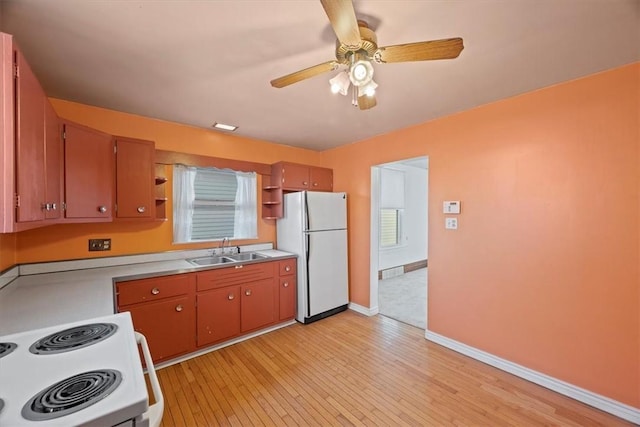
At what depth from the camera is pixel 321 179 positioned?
3.88m

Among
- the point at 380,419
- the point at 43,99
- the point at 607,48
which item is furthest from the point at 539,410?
the point at 43,99

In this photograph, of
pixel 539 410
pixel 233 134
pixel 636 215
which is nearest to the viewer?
pixel 636 215

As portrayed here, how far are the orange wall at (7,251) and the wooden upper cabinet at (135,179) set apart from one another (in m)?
0.69

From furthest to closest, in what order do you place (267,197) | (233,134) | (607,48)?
(267,197), (233,134), (607,48)

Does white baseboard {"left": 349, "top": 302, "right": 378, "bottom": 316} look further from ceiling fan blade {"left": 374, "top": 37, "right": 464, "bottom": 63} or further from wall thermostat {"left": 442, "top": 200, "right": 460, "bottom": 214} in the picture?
ceiling fan blade {"left": 374, "top": 37, "right": 464, "bottom": 63}

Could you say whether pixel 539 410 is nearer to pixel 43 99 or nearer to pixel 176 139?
pixel 43 99

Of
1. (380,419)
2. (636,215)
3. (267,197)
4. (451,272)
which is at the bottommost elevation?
(380,419)

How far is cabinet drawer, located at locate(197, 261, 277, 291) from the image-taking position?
8.41 feet

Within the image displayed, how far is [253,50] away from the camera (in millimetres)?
1603

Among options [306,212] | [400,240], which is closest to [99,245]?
[306,212]

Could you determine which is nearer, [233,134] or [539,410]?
[539,410]

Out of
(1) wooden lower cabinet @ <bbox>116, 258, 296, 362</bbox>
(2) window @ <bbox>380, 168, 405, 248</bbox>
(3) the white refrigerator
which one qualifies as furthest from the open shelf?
(2) window @ <bbox>380, 168, 405, 248</bbox>

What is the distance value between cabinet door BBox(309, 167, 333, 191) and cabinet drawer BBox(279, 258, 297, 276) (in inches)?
43.6

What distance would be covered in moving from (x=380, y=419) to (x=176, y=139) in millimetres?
3238
